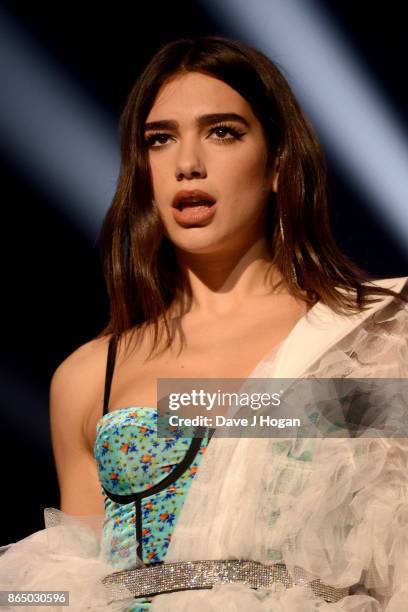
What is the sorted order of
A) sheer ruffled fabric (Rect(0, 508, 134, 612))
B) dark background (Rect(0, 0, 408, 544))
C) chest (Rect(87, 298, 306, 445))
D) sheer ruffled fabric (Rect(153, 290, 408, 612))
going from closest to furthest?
sheer ruffled fabric (Rect(153, 290, 408, 612)) → sheer ruffled fabric (Rect(0, 508, 134, 612)) → chest (Rect(87, 298, 306, 445)) → dark background (Rect(0, 0, 408, 544))

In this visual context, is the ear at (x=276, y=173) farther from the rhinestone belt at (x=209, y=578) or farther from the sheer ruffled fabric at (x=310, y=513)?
the rhinestone belt at (x=209, y=578)

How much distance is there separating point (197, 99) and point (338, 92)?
291 mm

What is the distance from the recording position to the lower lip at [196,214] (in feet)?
6.04

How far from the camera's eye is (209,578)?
1.56m

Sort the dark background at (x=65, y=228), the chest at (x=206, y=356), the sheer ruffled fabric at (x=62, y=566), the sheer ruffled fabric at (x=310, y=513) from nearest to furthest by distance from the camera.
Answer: the sheer ruffled fabric at (x=310, y=513)
the sheer ruffled fabric at (x=62, y=566)
the chest at (x=206, y=356)
the dark background at (x=65, y=228)

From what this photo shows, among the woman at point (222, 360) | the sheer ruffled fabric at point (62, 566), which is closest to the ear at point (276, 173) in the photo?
the woman at point (222, 360)

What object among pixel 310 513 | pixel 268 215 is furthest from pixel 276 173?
pixel 310 513

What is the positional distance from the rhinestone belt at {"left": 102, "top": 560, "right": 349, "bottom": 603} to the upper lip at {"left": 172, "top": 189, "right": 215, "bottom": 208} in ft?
1.97

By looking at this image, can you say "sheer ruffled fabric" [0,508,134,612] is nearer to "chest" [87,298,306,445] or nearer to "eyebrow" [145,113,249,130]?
"chest" [87,298,306,445]

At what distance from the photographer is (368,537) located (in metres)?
1.53

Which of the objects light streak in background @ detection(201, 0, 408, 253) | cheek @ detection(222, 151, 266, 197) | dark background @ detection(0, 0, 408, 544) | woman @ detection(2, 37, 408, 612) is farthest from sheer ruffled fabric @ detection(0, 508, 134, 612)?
light streak in background @ detection(201, 0, 408, 253)

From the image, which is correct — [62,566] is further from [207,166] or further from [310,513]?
[207,166]

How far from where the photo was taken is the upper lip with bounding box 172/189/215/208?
1.83 meters

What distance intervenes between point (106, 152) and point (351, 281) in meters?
0.57
